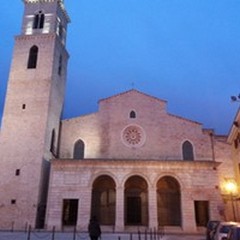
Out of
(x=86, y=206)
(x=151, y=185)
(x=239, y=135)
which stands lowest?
(x=86, y=206)

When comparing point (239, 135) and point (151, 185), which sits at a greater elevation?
point (239, 135)

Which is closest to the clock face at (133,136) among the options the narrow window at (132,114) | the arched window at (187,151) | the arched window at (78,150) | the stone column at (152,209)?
the narrow window at (132,114)

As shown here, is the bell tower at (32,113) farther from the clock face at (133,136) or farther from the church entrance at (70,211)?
the clock face at (133,136)

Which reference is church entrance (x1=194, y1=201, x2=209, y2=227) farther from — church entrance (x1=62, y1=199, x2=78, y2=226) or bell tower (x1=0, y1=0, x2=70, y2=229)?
bell tower (x1=0, y1=0, x2=70, y2=229)

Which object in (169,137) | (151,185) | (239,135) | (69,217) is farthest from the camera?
(169,137)

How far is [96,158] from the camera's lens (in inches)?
920

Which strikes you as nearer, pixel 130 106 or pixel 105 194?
pixel 105 194

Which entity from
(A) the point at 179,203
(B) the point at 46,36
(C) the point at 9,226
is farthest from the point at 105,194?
(B) the point at 46,36

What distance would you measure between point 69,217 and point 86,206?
3.12 m

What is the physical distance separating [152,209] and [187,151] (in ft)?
21.4

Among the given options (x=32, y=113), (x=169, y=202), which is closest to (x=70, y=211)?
(x=169, y=202)

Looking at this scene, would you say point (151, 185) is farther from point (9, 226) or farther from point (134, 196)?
point (9, 226)

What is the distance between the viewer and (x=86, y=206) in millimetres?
20219

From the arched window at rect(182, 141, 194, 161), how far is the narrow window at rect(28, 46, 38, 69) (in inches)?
556
